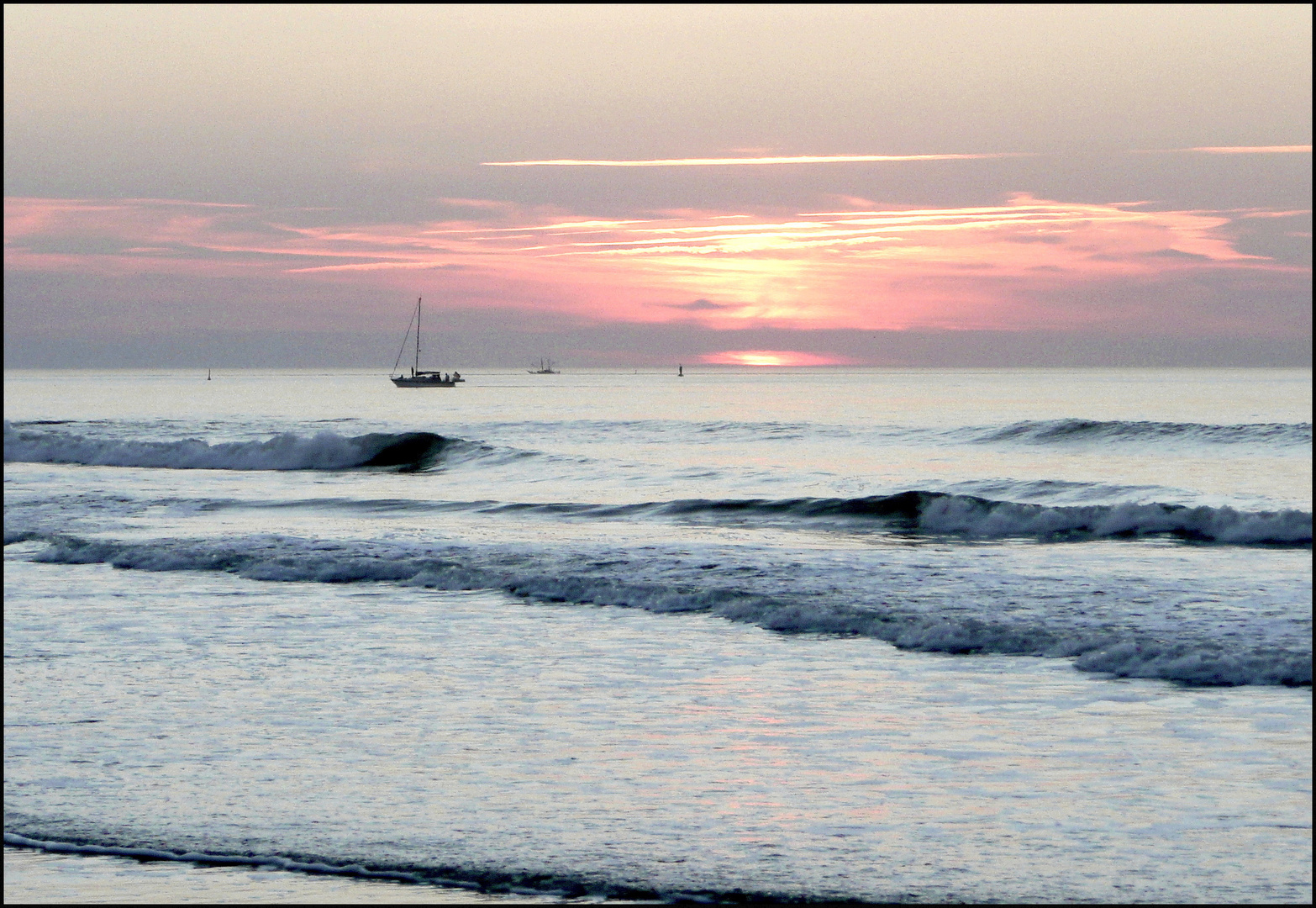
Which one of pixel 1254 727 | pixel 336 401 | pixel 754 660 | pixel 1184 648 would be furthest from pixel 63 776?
pixel 336 401

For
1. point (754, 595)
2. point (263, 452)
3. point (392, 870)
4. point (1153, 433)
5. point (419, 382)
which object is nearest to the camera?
point (392, 870)

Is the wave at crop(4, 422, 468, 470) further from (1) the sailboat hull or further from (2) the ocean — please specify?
(1) the sailboat hull

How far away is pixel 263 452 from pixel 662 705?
124ft

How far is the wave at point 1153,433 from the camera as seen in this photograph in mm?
43188

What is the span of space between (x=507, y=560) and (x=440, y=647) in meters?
5.91

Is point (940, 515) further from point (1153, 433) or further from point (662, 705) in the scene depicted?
point (1153, 433)

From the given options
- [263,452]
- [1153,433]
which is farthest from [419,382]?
[1153,433]

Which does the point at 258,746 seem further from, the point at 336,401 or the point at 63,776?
the point at 336,401

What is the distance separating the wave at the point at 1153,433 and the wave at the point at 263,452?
21232mm

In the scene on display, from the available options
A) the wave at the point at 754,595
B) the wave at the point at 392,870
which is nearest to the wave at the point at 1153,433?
the wave at the point at 754,595

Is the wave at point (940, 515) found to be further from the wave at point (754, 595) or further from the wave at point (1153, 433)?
the wave at point (1153, 433)

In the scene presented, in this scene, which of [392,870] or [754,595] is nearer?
[392,870]

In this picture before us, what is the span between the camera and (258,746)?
8.20 meters

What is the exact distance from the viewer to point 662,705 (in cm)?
926
